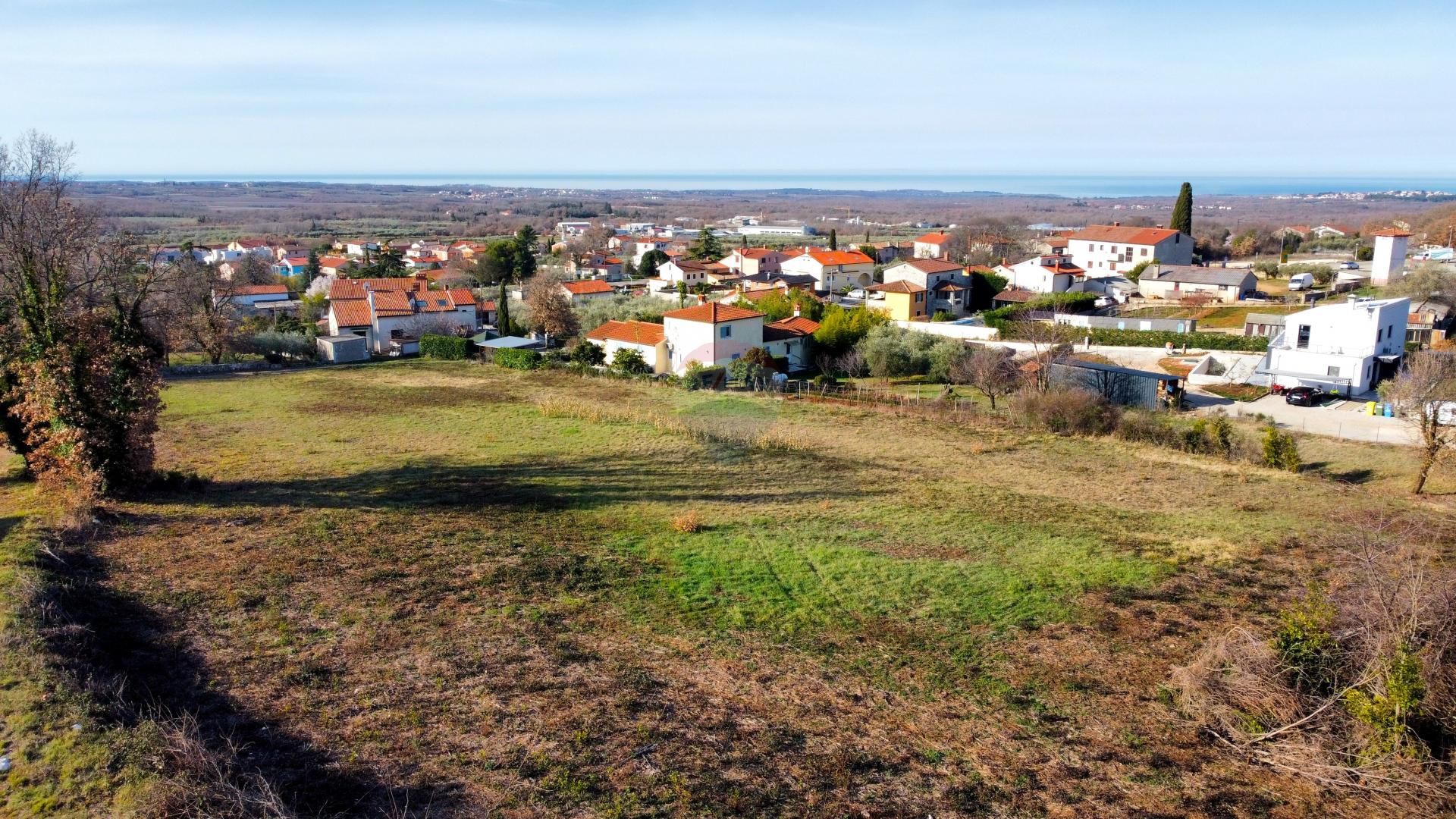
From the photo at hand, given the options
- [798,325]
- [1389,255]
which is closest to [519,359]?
[798,325]

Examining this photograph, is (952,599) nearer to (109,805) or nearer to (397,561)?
(397,561)

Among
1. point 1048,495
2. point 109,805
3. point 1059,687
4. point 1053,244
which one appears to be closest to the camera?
point 109,805

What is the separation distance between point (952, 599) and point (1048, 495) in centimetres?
735

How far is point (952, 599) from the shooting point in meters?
13.3

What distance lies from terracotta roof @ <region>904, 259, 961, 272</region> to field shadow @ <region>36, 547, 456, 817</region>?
47.0 metres

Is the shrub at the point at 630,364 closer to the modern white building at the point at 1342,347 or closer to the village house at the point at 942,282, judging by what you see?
the village house at the point at 942,282

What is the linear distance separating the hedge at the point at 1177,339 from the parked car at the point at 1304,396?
5906mm

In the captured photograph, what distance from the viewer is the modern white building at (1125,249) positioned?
2518 inches

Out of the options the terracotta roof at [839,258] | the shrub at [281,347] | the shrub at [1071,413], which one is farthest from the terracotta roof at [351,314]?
the shrub at [1071,413]

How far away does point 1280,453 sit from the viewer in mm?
22031

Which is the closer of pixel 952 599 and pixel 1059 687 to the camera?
pixel 1059 687

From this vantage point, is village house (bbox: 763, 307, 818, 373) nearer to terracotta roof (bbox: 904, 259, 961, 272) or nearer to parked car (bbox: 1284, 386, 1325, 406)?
terracotta roof (bbox: 904, 259, 961, 272)

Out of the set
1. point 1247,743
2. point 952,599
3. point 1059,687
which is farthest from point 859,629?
point 1247,743

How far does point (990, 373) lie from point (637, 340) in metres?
15.4
